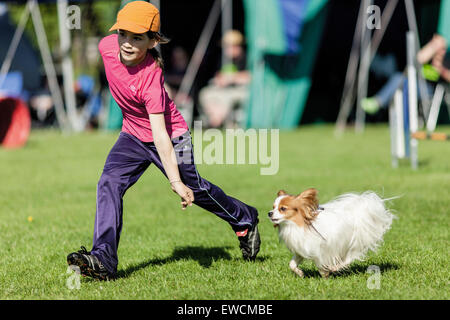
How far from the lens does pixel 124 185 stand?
4.53m

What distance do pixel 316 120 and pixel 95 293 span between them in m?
16.2

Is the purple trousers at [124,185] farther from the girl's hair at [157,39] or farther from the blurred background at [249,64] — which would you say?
the blurred background at [249,64]

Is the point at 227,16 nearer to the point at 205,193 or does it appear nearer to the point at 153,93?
the point at 205,193

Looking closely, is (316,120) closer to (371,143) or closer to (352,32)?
(352,32)

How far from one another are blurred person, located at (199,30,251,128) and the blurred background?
25 millimetres

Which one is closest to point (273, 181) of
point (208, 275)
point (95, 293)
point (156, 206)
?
point (156, 206)

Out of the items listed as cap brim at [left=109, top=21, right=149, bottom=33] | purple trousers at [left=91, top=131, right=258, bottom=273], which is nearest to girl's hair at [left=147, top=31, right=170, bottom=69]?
cap brim at [left=109, top=21, right=149, bottom=33]

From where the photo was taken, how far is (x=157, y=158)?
180 inches

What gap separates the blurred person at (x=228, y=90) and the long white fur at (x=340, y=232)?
12.9 m

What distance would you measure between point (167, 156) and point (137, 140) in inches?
16.1

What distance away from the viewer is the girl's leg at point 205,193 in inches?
178

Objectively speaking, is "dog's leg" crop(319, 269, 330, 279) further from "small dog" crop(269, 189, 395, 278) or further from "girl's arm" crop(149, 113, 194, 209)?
"girl's arm" crop(149, 113, 194, 209)

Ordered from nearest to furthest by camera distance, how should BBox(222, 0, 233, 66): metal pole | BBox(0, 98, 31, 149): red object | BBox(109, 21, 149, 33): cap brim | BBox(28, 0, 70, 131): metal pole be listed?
1. BBox(109, 21, 149, 33): cap brim
2. BBox(0, 98, 31, 149): red object
3. BBox(28, 0, 70, 131): metal pole
4. BBox(222, 0, 233, 66): metal pole

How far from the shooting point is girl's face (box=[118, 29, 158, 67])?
163 inches
